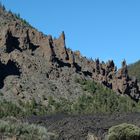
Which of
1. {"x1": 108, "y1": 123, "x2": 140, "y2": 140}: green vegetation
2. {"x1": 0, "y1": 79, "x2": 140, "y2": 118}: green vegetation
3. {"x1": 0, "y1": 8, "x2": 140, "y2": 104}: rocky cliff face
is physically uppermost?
{"x1": 0, "y1": 8, "x2": 140, "y2": 104}: rocky cliff face

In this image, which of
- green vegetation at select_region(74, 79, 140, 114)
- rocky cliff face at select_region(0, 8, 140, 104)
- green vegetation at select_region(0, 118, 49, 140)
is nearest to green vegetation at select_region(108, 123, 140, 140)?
green vegetation at select_region(0, 118, 49, 140)

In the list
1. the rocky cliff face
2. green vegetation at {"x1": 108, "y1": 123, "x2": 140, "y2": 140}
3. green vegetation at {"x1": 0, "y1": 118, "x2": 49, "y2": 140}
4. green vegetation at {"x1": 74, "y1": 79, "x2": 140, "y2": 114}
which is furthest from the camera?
the rocky cliff face

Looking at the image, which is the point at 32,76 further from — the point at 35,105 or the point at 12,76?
the point at 35,105

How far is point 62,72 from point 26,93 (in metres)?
19.0

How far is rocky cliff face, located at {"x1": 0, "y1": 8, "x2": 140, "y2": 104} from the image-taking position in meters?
130

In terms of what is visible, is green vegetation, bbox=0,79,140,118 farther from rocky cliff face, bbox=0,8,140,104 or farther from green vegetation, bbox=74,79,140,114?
rocky cliff face, bbox=0,8,140,104

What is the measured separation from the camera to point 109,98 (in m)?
133

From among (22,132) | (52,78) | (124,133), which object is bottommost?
(124,133)

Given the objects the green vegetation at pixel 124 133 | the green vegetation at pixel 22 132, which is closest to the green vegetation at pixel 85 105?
the green vegetation at pixel 124 133

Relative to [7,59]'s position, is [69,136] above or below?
below

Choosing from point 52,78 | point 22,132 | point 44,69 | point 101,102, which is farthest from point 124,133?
point 44,69

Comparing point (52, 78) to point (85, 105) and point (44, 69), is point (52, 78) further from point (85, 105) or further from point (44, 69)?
point (85, 105)

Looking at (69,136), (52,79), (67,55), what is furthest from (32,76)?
(69,136)

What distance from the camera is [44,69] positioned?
14038cm
